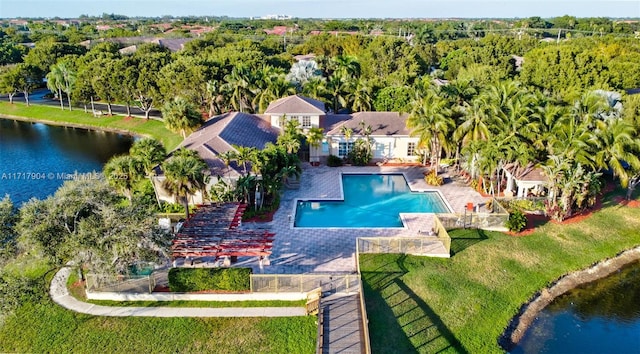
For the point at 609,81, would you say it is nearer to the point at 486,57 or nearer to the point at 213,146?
the point at 486,57

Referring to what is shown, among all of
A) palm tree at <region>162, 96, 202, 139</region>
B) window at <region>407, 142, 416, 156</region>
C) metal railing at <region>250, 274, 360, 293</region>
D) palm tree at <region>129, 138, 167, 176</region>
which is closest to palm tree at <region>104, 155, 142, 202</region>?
palm tree at <region>129, 138, 167, 176</region>

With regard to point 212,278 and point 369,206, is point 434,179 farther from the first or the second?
point 212,278

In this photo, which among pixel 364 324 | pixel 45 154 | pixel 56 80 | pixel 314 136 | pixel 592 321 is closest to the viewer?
pixel 364 324

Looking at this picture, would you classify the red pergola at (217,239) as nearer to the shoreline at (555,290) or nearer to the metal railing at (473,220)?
the metal railing at (473,220)

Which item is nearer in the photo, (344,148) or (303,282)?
(303,282)

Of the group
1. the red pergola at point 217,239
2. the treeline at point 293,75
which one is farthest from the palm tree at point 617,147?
the red pergola at point 217,239

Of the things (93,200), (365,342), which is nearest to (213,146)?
(93,200)

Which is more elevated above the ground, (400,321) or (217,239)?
(217,239)

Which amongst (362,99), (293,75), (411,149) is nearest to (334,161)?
(411,149)
